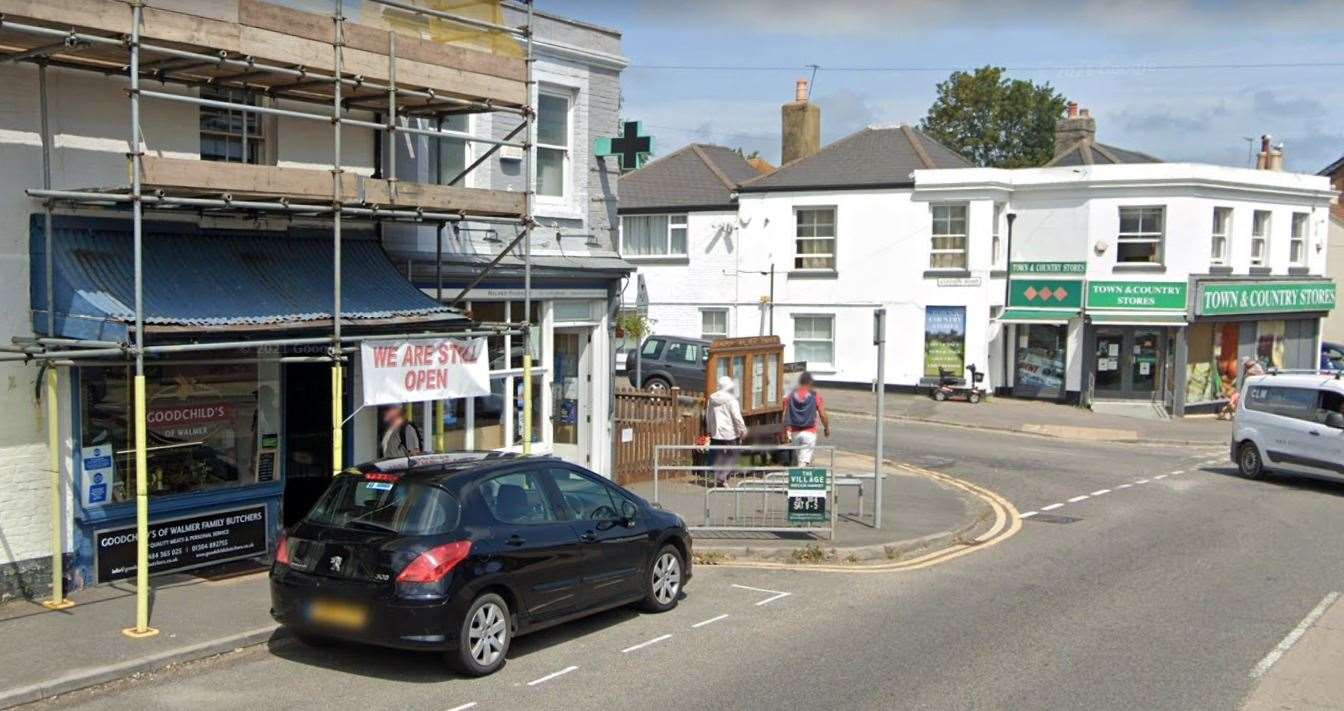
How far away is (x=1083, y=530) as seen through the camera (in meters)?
15.3

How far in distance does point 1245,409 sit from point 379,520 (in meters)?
17.1

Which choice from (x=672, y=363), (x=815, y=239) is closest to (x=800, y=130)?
(x=815, y=239)

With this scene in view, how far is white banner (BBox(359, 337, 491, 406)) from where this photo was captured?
1157 cm

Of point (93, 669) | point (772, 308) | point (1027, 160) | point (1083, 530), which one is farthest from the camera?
point (1027, 160)

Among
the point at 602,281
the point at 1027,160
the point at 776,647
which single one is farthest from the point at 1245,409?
the point at 1027,160

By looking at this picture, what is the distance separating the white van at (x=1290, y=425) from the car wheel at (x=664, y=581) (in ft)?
43.3

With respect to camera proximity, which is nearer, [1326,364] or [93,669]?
[93,669]

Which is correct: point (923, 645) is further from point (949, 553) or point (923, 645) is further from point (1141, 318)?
point (1141, 318)

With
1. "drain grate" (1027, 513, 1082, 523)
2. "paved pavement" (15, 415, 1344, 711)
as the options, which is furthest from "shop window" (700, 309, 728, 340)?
"paved pavement" (15, 415, 1344, 711)

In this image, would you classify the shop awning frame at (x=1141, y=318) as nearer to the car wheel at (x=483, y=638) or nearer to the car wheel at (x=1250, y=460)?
the car wheel at (x=1250, y=460)

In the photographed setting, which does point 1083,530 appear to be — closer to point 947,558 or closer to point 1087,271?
point 947,558

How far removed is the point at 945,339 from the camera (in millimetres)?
31922

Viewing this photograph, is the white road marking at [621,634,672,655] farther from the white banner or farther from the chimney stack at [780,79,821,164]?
the chimney stack at [780,79,821,164]

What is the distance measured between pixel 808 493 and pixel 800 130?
25.8m
